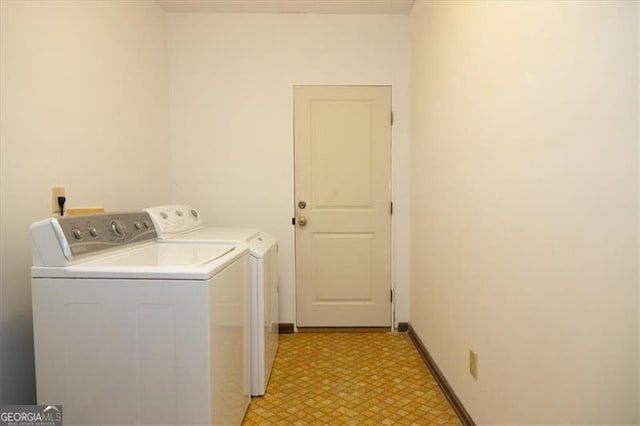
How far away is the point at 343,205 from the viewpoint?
2871 millimetres

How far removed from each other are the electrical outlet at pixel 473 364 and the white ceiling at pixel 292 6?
95.2 inches

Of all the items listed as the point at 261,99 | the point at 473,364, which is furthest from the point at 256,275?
the point at 261,99

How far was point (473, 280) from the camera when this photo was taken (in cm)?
158

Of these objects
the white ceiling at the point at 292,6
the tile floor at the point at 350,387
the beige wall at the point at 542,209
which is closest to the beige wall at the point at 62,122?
the white ceiling at the point at 292,6

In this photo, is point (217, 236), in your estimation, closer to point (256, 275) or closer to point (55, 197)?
point (256, 275)

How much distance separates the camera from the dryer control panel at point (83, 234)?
1.23 meters

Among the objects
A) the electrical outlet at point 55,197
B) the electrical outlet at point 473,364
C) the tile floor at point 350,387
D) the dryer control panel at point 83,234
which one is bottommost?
the tile floor at point 350,387

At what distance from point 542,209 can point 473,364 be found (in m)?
0.87

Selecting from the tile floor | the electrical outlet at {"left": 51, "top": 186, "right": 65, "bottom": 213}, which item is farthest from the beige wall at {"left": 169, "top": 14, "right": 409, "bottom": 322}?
the electrical outlet at {"left": 51, "top": 186, "right": 65, "bottom": 213}

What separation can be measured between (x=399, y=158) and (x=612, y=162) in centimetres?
206

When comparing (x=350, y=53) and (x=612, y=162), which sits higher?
(x=350, y=53)

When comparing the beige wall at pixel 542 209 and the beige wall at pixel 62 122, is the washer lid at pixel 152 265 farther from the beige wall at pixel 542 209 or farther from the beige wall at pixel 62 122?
the beige wall at pixel 542 209

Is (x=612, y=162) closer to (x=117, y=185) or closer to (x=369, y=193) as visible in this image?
(x=369, y=193)

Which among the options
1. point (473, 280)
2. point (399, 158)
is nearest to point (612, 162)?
point (473, 280)
